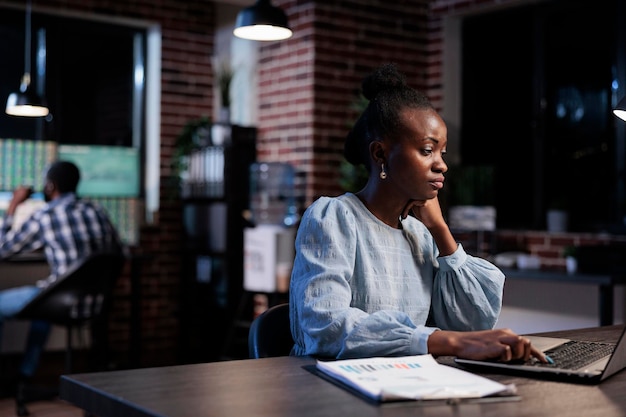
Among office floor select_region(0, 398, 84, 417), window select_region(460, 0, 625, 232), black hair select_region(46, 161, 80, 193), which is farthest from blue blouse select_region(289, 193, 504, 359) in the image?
window select_region(460, 0, 625, 232)

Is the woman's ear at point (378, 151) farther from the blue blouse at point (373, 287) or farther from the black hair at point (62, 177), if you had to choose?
the black hair at point (62, 177)

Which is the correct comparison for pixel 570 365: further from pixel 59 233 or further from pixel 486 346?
pixel 59 233

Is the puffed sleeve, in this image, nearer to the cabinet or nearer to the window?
the window

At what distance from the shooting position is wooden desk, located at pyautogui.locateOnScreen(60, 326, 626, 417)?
1.17 metres

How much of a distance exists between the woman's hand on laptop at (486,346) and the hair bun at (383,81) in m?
0.58

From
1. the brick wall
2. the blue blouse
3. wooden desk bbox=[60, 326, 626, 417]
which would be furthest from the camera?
the brick wall

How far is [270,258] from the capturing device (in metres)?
5.03

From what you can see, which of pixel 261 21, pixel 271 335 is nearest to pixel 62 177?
pixel 261 21

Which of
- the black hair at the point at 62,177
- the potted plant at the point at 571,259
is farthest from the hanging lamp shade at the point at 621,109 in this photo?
the black hair at the point at 62,177

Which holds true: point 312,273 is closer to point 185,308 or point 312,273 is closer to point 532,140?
point 532,140

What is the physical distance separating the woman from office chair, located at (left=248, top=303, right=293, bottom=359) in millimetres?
110

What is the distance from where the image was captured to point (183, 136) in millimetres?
5996

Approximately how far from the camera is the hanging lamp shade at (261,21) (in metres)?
3.79

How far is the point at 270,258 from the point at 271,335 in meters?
3.16
